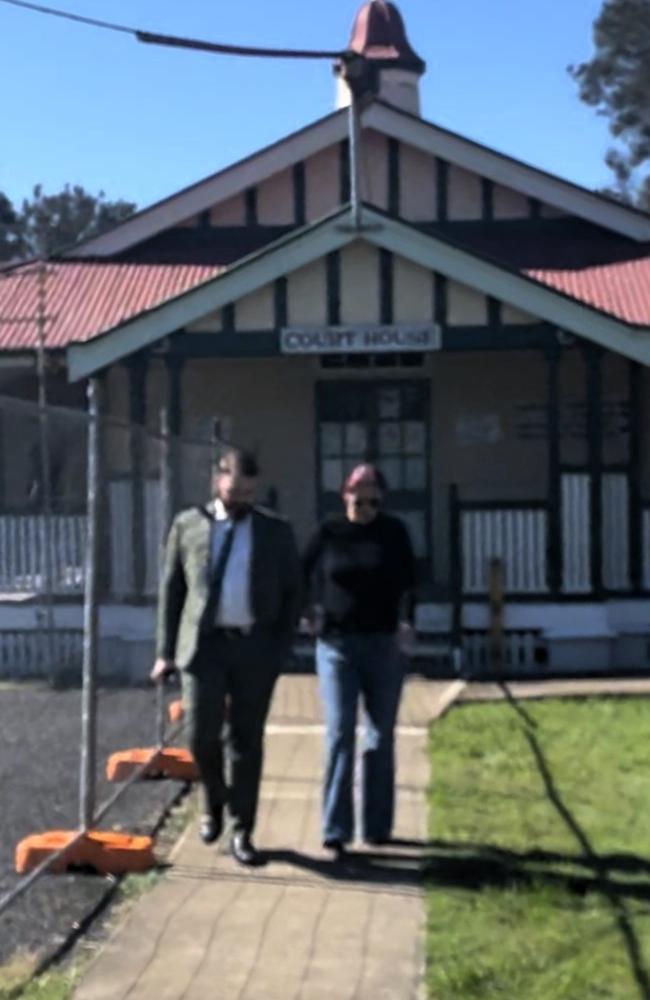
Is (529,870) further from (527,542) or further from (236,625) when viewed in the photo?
(527,542)

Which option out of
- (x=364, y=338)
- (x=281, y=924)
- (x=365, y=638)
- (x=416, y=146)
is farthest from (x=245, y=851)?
(x=416, y=146)

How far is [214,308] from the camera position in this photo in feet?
47.5

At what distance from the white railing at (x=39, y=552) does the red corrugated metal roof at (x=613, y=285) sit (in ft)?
24.8

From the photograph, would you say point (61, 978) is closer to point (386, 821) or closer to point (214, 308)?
point (386, 821)

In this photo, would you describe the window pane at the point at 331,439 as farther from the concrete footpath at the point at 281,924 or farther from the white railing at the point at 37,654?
the concrete footpath at the point at 281,924

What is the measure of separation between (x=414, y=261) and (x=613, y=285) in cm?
364

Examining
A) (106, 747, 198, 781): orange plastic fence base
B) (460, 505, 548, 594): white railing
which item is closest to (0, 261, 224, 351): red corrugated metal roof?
(460, 505, 548, 594): white railing

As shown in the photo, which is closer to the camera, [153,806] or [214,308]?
[153,806]

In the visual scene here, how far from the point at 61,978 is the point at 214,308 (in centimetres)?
913

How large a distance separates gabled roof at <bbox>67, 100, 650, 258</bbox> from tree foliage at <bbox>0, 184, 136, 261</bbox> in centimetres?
4553

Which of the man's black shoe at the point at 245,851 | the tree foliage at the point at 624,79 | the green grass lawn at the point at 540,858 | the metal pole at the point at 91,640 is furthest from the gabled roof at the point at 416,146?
the tree foliage at the point at 624,79

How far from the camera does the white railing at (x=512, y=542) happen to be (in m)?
14.9

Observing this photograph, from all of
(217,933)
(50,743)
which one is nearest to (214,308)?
Result: (50,743)

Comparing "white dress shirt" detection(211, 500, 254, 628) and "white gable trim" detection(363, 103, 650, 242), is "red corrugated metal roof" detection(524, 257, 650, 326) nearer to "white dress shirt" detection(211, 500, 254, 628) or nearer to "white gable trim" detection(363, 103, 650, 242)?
"white gable trim" detection(363, 103, 650, 242)
